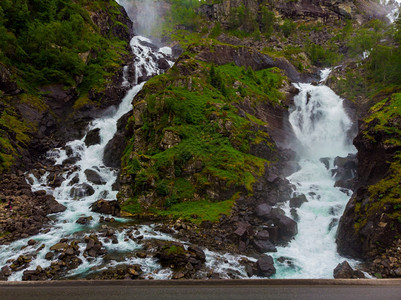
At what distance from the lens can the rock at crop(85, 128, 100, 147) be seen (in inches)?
1257

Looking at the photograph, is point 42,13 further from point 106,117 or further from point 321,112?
point 321,112

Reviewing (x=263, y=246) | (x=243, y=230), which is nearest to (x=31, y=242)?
(x=243, y=230)

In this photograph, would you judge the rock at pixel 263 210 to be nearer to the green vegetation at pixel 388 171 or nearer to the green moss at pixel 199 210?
the green moss at pixel 199 210

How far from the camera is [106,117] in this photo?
37625 mm

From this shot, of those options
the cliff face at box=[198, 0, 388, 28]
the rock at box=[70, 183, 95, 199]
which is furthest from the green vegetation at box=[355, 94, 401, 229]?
the cliff face at box=[198, 0, 388, 28]

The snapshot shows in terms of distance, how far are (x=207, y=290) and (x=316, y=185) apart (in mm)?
20483

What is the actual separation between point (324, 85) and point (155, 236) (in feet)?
134

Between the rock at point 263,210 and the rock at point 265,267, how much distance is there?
518 centimetres

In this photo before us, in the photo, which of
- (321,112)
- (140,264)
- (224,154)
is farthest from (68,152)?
(321,112)

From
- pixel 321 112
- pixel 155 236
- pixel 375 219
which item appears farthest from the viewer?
pixel 321 112

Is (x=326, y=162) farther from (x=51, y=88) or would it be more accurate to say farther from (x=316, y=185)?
(x=51, y=88)

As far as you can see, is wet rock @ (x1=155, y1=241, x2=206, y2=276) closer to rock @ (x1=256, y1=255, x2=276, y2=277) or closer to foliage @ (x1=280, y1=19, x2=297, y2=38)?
rock @ (x1=256, y1=255, x2=276, y2=277)

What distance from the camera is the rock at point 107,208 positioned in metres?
20.0

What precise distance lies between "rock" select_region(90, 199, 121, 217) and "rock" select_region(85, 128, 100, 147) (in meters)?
13.4
